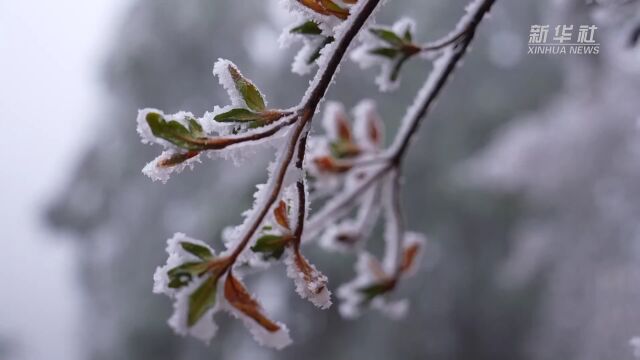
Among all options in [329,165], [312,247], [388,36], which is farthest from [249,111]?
[312,247]

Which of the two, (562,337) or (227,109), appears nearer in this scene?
(227,109)

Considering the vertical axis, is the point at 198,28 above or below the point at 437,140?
above

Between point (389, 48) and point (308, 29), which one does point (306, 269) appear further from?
point (389, 48)

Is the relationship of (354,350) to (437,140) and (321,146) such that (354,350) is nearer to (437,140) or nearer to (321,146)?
(437,140)

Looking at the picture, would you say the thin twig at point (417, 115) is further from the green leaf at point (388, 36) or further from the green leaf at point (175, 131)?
the green leaf at point (175, 131)

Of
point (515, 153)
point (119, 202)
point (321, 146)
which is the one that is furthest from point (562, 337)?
point (321, 146)

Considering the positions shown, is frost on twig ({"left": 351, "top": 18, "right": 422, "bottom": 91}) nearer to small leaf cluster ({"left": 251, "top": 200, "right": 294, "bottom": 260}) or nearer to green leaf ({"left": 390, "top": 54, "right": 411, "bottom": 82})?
green leaf ({"left": 390, "top": 54, "right": 411, "bottom": 82})
